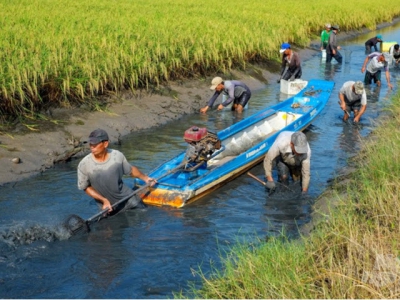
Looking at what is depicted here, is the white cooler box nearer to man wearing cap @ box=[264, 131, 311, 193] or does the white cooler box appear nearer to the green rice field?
the green rice field

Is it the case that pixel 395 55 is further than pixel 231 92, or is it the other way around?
pixel 395 55

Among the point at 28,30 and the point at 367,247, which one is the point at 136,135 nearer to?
→ the point at 28,30

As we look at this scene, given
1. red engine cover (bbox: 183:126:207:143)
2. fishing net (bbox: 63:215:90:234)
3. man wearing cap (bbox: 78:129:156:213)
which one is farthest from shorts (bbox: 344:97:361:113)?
fishing net (bbox: 63:215:90:234)

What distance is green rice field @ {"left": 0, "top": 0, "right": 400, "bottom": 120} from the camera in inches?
405

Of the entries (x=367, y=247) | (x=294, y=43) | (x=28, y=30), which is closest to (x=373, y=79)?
(x=294, y=43)

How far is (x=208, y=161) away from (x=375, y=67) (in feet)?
28.6

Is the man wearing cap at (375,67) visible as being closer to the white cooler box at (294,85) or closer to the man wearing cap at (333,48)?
the white cooler box at (294,85)

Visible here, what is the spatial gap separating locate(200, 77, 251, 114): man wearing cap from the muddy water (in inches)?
81.8

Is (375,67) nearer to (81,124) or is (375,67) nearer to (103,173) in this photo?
(81,124)

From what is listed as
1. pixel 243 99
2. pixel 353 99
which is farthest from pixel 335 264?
pixel 243 99

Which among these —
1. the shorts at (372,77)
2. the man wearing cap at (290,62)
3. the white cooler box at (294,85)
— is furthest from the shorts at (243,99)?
the shorts at (372,77)

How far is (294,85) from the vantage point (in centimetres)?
1541

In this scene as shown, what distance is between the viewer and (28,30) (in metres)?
12.6

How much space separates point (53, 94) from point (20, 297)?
5.94 metres
